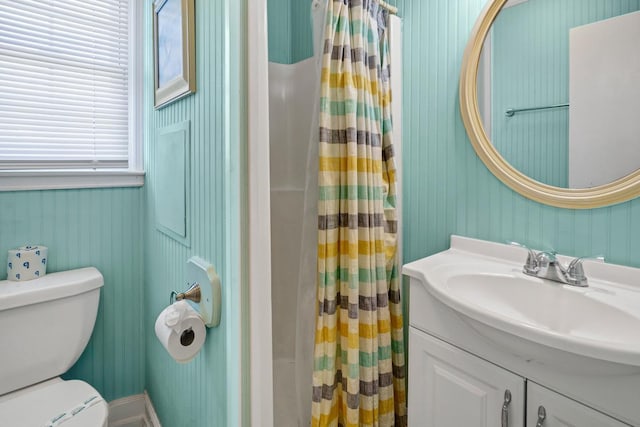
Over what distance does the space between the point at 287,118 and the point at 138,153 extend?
2.48ft

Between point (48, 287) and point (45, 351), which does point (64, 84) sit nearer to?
point (48, 287)

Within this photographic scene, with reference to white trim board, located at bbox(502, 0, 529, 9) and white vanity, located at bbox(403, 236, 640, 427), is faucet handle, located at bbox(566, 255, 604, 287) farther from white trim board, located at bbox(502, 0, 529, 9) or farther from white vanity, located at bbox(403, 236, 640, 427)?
white trim board, located at bbox(502, 0, 529, 9)

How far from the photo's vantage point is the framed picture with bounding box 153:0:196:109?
1.10 metres

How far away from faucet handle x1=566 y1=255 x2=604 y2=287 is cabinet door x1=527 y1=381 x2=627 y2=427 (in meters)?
0.33

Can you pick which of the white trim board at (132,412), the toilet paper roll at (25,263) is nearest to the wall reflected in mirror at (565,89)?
the toilet paper roll at (25,263)

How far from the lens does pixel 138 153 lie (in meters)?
1.72

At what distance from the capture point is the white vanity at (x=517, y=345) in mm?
656

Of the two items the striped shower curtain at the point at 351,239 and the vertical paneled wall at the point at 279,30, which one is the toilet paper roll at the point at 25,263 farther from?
the vertical paneled wall at the point at 279,30

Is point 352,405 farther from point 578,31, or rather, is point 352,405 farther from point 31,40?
point 31,40

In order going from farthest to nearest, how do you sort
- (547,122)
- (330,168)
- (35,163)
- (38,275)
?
(35,163) → (38,275) → (330,168) → (547,122)

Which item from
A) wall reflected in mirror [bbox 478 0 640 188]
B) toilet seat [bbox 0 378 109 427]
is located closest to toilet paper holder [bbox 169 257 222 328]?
toilet seat [bbox 0 378 109 427]

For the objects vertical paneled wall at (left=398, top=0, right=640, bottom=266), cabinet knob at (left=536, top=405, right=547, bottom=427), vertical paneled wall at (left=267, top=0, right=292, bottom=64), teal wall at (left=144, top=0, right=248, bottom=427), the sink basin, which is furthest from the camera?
vertical paneled wall at (left=267, top=0, right=292, bottom=64)

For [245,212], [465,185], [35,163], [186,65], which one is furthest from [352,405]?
[35,163]

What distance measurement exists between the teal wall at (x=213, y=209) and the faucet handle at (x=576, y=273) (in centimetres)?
89
